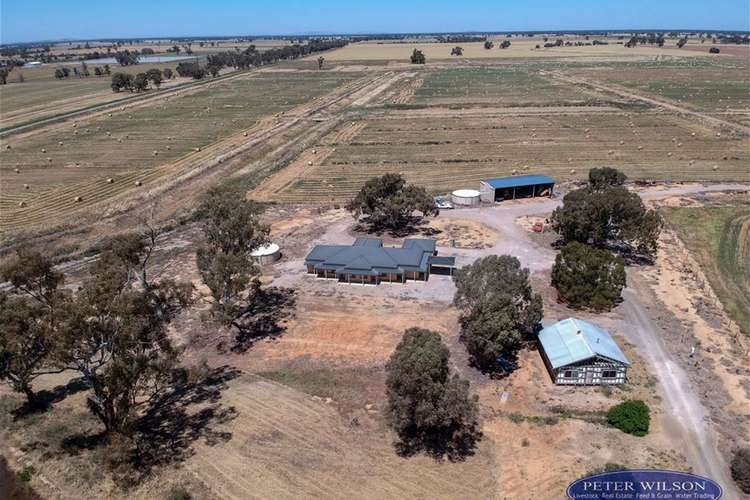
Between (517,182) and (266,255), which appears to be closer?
(266,255)

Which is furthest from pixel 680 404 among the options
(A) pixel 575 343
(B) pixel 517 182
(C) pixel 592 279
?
(B) pixel 517 182

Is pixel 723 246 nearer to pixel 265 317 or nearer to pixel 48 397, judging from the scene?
pixel 265 317

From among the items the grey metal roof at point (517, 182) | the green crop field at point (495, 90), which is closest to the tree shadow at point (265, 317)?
the grey metal roof at point (517, 182)

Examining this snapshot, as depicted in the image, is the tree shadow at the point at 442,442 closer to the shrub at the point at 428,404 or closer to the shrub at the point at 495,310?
the shrub at the point at 428,404

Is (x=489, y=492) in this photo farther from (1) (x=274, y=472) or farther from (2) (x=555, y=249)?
(2) (x=555, y=249)

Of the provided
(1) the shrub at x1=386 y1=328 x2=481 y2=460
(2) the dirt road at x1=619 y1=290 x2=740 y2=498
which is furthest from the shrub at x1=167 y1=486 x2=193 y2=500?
(2) the dirt road at x1=619 y1=290 x2=740 y2=498

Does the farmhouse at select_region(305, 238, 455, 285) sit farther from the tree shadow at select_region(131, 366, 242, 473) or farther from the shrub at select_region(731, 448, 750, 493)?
the shrub at select_region(731, 448, 750, 493)

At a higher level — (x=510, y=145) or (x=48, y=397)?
(x=510, y=145)

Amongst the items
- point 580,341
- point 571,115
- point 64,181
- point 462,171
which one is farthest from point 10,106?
point 580,341

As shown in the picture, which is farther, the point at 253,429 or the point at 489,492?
the point at 253,429
